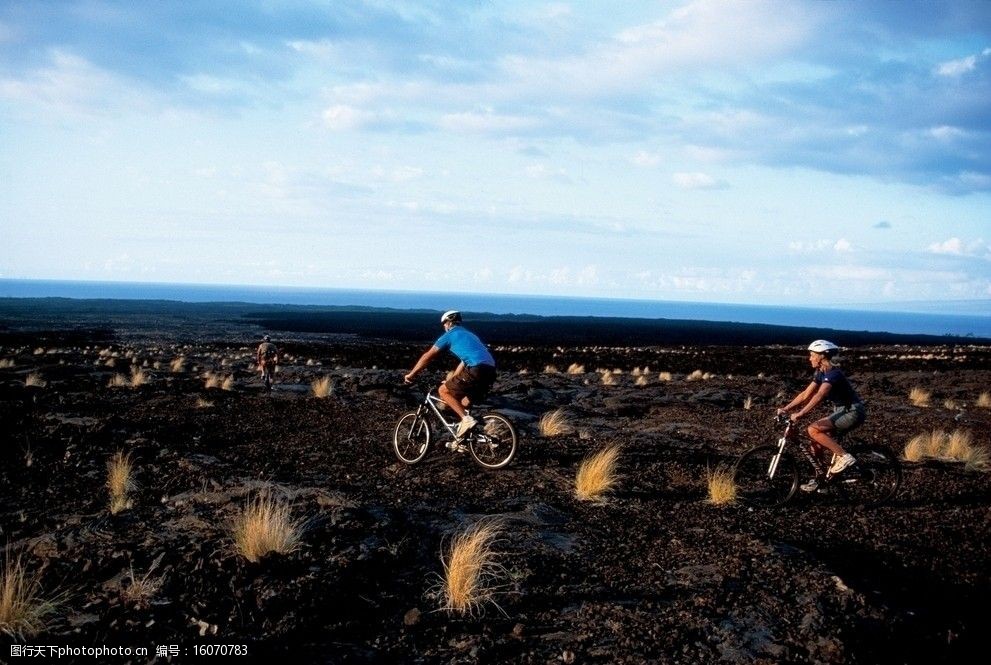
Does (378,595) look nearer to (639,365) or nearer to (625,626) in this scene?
(625,626)

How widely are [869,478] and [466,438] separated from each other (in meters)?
5.64

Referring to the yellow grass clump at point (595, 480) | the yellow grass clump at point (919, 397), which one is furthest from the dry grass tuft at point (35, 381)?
the yellow grass clump at point (919, 397)

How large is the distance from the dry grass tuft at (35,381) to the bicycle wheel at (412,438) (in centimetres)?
1580

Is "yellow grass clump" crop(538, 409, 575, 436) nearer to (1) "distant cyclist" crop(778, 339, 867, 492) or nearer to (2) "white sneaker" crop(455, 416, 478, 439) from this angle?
(2) "white sneaker" crop(455, 416, 478, 439)

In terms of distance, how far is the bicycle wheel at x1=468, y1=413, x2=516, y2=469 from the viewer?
33.8ft

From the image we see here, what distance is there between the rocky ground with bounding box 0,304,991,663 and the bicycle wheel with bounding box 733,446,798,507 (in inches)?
14.1

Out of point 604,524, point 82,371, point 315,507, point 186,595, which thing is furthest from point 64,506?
point 82,371

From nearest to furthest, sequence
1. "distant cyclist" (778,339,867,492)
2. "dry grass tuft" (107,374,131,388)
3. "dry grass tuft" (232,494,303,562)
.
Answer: "dry grass tuft" (232,494,303,562) < "distant cyclist" (778,339,867,492) < "dry grass tuft" (107,374,131,388)

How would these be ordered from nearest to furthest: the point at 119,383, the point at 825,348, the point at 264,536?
the point at 264,536
the point at 825,348
the point at 119,383

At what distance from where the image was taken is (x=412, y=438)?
10.9 metres

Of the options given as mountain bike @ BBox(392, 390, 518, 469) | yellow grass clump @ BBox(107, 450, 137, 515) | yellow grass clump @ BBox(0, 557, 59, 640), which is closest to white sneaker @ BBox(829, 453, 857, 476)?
mountain bike @ BBox(392, 390, 518, 469)

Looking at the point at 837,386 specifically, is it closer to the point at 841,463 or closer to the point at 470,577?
the point at 841,463

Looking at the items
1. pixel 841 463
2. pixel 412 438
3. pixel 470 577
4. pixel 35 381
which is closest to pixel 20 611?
pixel 470 577

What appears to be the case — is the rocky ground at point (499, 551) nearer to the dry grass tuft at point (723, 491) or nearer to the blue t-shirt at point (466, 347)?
the dry grass tuft at point (723, 491)
